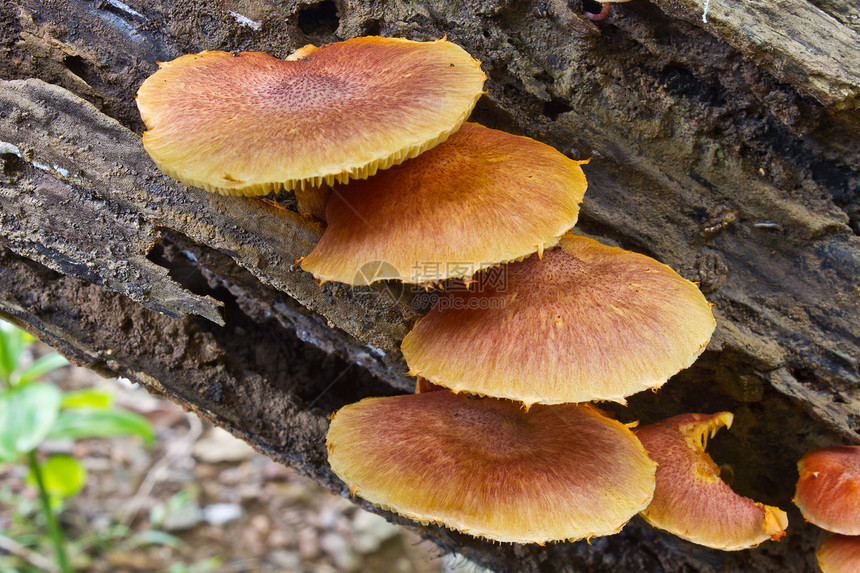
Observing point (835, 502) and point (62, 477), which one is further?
point (62, 477)

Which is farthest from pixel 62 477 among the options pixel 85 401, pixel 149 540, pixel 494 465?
pixel 494 465

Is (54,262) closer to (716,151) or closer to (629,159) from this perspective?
(629,159)

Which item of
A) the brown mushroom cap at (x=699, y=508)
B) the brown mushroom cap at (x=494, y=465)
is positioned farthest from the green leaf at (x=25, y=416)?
the brown mushroom cap at (x=699, y=508)

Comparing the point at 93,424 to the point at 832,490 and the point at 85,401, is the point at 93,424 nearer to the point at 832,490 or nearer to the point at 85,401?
the point at 85,401

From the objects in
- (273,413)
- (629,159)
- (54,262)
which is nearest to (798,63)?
(629,159)

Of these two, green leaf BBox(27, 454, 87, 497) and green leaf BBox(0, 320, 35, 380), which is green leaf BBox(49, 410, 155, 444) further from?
green leaf BBox(27, 454, 87, 497)

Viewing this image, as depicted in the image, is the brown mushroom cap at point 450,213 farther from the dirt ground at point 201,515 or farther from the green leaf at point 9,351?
the dirt ground at point 201,515
